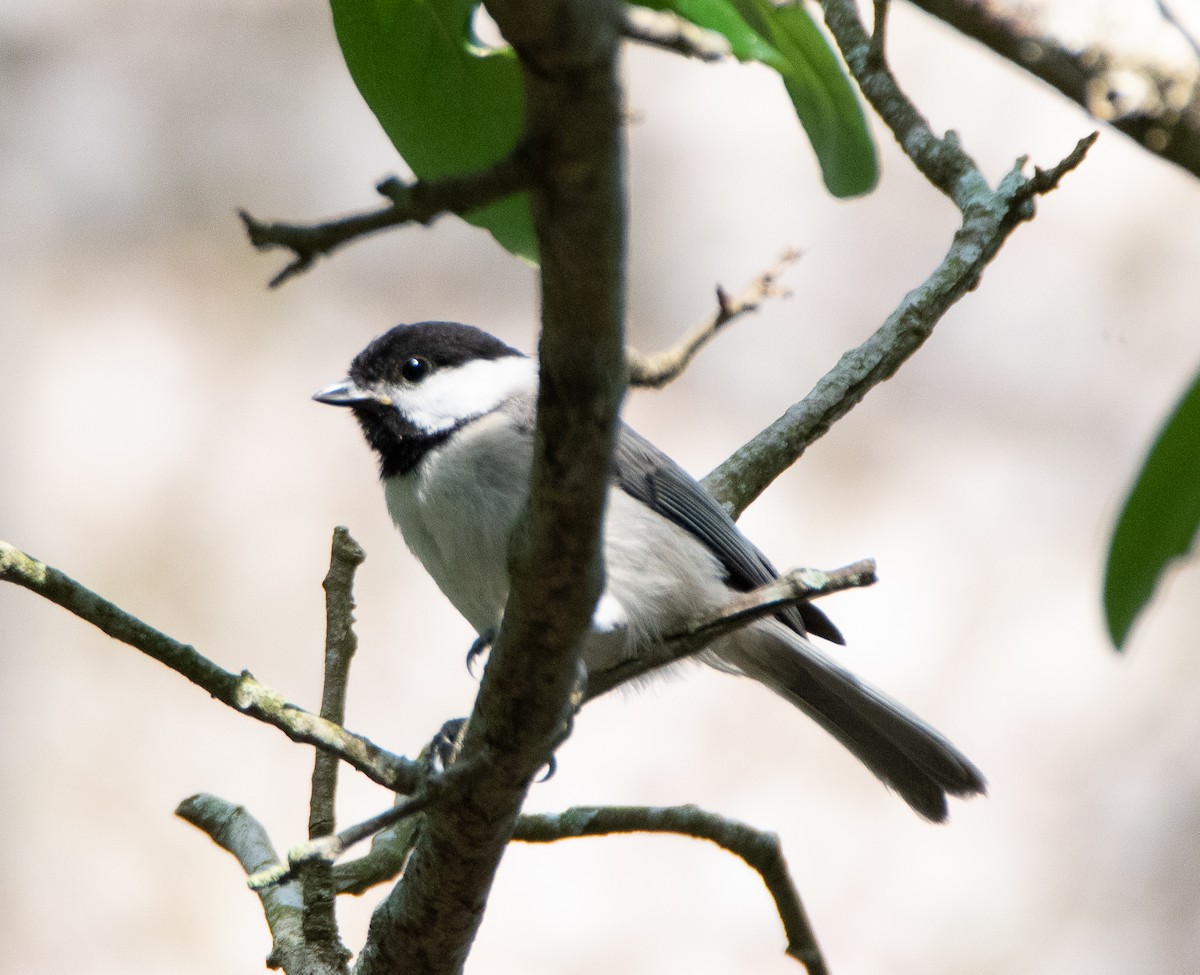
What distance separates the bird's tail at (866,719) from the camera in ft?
8.16

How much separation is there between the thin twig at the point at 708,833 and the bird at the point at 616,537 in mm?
390

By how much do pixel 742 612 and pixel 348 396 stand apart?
1.50 m

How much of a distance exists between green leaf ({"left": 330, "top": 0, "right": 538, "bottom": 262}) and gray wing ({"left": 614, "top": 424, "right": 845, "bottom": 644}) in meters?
1.12

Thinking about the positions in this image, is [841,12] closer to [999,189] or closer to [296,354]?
[999,189]

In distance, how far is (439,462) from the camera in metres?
2.43

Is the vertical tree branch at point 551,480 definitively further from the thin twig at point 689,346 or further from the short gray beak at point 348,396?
the short gray beak at point 348,396

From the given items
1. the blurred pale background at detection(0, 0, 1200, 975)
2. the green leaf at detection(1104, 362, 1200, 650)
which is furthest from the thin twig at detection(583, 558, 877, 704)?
the blurred pale background at detection(0, 0, 1200, 975)

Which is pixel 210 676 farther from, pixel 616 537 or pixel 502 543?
pixel 616 537

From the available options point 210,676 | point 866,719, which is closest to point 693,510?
point 866,719

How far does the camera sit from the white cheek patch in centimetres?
261

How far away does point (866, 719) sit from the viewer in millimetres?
2564

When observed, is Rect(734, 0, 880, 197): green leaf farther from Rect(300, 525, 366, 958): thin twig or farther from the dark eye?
the dark eye

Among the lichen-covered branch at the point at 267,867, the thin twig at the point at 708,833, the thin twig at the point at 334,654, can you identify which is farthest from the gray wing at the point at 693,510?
the lichen-covered branch at the point at 267,867

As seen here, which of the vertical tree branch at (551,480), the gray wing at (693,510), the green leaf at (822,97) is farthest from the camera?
the gray wing at (693,510)
